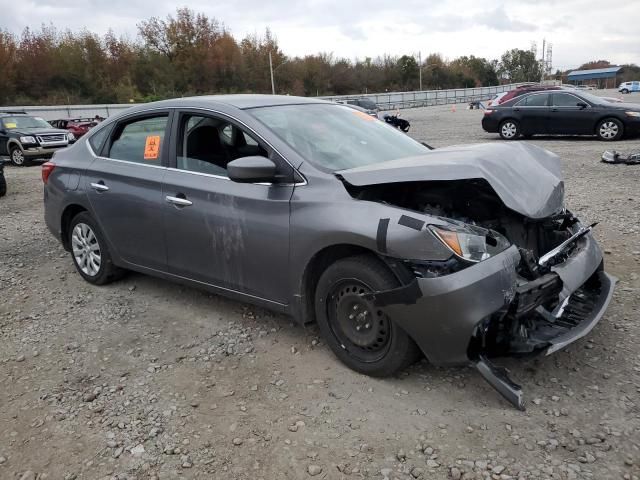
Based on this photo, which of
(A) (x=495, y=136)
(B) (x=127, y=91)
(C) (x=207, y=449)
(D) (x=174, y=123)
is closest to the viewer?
(C) (x=207, y=449)

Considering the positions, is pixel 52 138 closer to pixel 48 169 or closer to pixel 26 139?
pixel 26 139

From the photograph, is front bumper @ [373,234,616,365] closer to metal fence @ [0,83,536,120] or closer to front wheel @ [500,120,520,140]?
front wheel @ [500,120,520,140]

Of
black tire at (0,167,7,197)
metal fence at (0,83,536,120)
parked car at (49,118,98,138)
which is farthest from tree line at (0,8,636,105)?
black tire at (0,167,7,197)

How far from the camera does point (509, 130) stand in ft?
51.2

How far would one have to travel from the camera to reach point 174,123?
A: 414cm

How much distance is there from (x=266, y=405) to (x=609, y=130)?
1364 cm

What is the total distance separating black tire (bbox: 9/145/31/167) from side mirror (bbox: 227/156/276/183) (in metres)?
15.8

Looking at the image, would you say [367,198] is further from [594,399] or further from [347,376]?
[594,399]

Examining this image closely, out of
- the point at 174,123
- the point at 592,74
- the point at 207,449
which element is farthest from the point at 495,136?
the point at 592,74

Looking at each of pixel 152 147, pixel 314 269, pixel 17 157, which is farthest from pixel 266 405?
pixel 17 157

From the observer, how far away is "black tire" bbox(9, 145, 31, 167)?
54.3 feet

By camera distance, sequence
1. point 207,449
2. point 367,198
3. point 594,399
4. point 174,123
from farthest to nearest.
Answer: point 174,123
point 367,198
point 594,399
point 207,449

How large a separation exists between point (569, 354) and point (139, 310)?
10.7ft

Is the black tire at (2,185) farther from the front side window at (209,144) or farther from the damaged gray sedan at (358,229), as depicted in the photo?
the front side window at (209,144)
